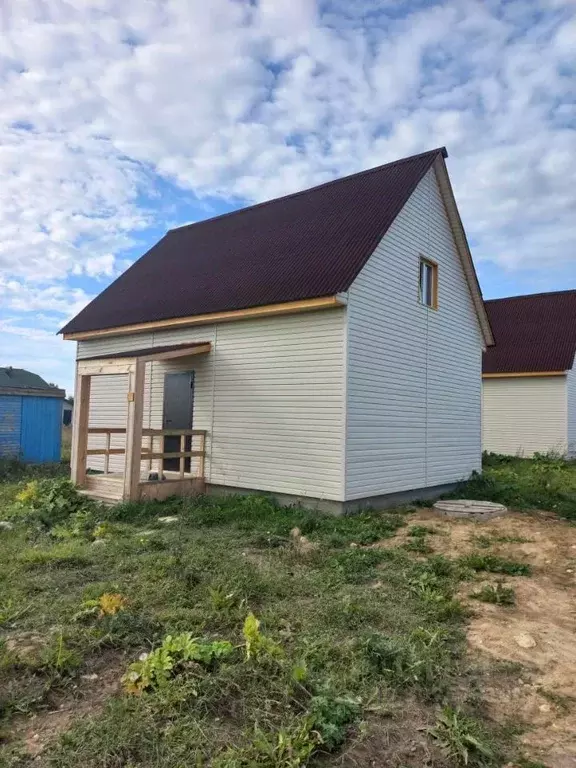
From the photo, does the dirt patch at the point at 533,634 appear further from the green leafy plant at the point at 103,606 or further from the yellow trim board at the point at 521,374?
the yellow trim board at the point at 521,374

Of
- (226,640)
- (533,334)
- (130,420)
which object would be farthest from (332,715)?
(533,334)

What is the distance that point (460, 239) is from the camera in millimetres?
12680

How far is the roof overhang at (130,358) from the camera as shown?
9.97m

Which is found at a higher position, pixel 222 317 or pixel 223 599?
pixel 222 317

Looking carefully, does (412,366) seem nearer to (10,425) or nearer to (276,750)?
(276,750)

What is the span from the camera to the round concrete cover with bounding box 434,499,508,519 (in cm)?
965

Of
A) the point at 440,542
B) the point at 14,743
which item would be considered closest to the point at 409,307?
the point at 440,542

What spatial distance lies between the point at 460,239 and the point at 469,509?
6.17 m

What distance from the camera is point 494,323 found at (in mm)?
24188

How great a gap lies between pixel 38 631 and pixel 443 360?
9.83 meters

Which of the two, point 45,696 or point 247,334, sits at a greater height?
point 247,334

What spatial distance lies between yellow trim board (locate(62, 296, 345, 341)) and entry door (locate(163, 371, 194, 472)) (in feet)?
3.51

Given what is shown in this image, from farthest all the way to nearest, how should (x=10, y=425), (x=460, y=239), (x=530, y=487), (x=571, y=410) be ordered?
(x=571, y=410), (x=10, y=425), (x=530, y=487), (x=460, y=239)

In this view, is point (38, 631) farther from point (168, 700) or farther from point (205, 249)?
point (205, 249)
